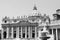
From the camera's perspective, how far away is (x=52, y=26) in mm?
53906

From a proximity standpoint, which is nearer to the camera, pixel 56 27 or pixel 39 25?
pixel 56 27

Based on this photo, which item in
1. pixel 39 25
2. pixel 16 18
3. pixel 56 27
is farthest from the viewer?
pixel 16 18

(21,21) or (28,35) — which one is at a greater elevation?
(21,21)

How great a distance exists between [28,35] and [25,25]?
137 inches

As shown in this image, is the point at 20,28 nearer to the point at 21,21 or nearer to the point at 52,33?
the point at 21,21

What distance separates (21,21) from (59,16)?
12679mm

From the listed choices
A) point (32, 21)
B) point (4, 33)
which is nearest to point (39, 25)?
point (32, 21)

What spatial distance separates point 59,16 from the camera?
2301 inches

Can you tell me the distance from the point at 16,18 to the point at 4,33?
667 centimetres

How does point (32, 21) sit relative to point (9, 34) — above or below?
above

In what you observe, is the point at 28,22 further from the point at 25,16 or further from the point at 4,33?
the point at 4,33

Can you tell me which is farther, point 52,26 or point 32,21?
point 32,21

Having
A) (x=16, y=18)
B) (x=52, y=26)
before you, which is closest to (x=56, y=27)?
(x=52, y=26)

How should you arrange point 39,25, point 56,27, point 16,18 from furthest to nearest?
point 16,18 < point 39,25 < point 56,27
